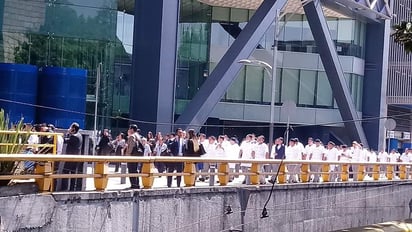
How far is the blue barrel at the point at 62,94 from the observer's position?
37688 millimetres

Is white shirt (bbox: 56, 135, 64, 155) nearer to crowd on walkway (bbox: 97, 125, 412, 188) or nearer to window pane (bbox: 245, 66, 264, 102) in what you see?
crowd on walkway (bbox: 97, 125, 412, 188)

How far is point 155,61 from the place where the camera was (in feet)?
115

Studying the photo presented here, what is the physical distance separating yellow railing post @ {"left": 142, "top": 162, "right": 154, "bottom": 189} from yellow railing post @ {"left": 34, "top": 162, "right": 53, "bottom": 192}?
298 centimetres

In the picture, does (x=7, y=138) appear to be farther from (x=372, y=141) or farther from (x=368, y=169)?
(x=372, y=141)

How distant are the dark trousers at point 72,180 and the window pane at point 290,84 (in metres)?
41.8

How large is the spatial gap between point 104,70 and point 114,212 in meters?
27.9

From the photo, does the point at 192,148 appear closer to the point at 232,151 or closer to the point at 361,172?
the point at 232,151

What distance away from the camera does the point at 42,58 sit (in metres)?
41.0

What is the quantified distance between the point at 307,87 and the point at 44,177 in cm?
4491

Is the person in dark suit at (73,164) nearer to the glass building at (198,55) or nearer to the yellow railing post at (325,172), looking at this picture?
the yellow railing post at (325,172)

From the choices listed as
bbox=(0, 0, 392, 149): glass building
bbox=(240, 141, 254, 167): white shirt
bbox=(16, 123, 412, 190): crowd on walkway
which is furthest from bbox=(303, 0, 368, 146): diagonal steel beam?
bbox=(240, 141, 254, 167): white shirt

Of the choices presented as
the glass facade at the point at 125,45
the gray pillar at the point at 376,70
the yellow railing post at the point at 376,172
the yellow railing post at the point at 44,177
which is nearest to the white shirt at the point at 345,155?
the yellow railing post at the point at 376,172

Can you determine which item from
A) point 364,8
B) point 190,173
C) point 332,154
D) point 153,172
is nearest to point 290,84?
point 364,8

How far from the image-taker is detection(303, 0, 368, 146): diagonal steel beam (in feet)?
155
